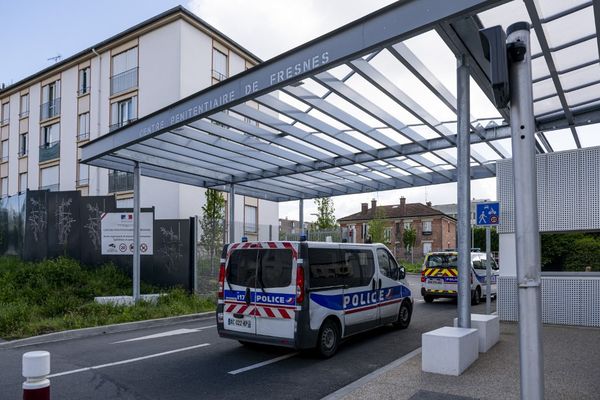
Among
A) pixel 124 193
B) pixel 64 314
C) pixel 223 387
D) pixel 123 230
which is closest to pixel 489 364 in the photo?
pixel 223 387

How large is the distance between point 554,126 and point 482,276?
324 inches

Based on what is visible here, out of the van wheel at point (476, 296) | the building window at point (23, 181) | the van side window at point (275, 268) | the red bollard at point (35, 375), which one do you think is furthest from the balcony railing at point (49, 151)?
the red bollard at point (35, 375)

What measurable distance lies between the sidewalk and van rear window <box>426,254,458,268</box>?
→ 8.33 meters

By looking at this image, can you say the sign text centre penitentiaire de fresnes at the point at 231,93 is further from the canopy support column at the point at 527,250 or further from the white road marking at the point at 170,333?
the canopy support column at the point at 527,250

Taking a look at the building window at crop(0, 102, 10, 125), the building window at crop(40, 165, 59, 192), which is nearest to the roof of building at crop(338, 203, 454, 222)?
the building window at crop(40, 165, 59, 192)

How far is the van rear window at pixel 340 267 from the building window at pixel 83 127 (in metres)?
26.6

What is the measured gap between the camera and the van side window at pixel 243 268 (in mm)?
8781

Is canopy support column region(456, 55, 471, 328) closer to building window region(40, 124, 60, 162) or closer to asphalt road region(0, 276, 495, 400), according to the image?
asphalt road region(0, 276, 495, 400)

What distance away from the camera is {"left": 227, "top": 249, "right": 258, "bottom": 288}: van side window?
8.78 meters

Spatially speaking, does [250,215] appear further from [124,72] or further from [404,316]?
[404,316]

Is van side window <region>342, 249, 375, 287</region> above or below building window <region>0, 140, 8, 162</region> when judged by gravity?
below

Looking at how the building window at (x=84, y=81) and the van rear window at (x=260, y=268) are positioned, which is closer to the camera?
the van rear window at (x=260, y=268)

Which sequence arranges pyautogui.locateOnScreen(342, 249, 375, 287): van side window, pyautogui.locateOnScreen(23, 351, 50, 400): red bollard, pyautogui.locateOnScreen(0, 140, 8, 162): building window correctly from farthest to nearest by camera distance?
1. pyautogui.locateOnScreen(0, 140, 8, 162): building window
2. pyautogui.locateOnScreen(342, 249, 375, 287): van side window
3. pyautogui.locateOnScreen(23, 351, 50, 400): red bollard

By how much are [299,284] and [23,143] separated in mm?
36756
